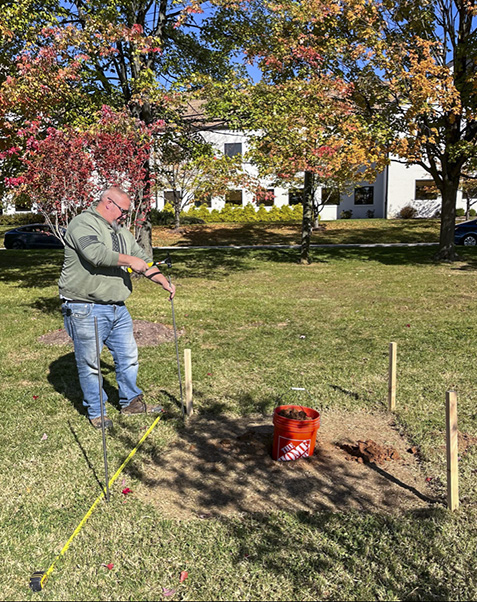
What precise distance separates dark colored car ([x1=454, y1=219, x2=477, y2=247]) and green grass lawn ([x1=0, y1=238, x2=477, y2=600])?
39.6 feet

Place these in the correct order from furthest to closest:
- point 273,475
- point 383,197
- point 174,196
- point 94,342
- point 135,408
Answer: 1. point 383,197
2. point 174,196
3. point 135,408
4. point 94,342
5. point 273,475

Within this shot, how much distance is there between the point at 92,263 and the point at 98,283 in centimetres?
27

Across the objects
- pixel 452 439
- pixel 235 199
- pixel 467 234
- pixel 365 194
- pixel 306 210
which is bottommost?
pixel 452 439

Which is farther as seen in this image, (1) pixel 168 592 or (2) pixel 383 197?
(2) pixel 383 197

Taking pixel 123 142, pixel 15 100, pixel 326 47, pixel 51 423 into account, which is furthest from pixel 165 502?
pixel 326 47

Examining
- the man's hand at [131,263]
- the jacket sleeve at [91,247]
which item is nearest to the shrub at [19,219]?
the jacket sleeve at [91,247]

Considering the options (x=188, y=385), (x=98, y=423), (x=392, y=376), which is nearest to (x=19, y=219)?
(x=98, y=423)

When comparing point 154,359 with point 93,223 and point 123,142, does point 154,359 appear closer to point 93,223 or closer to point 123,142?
point 93,223

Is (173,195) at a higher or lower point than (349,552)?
higher

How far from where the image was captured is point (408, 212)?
36.5 m

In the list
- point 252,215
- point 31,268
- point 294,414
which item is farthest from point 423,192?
point 294,414

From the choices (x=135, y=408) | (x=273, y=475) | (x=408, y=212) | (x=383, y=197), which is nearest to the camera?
(x=273, y=475)

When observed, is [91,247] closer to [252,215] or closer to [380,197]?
[252,215]

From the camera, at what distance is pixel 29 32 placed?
10.9 m
